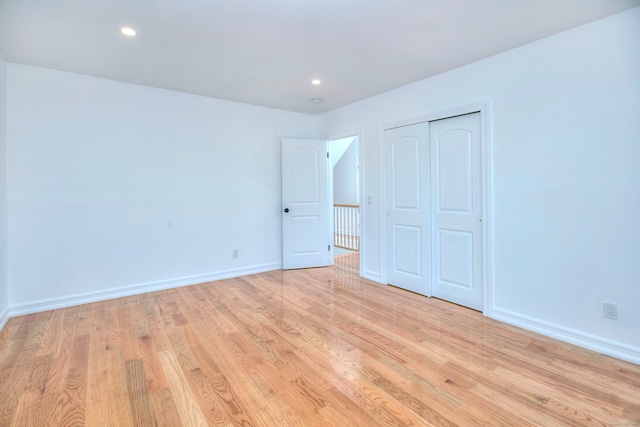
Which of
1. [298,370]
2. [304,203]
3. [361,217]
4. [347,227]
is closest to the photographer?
[298,370]

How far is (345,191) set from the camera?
9.09 metres

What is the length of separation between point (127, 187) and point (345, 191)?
6323 mm

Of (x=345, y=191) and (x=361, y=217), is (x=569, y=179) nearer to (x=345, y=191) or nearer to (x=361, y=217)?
(x=361, y=217)

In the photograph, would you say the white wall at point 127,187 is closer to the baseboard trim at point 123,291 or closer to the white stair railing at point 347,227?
the baseboard trim at point 123,291

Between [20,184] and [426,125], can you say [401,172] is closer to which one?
[426,125]

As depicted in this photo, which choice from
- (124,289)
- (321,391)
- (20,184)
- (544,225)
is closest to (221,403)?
(321,391)

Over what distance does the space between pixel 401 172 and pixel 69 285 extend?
3.95 meters

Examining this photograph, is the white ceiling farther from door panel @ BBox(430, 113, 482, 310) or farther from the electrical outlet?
A: the electrical outlet

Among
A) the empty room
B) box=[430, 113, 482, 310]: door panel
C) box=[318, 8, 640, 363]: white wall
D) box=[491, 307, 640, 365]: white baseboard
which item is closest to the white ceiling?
the empty room

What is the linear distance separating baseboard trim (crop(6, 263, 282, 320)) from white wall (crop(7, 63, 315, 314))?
1 cm

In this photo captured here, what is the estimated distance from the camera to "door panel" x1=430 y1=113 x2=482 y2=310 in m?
3.04

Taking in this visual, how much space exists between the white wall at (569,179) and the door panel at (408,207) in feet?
2.29

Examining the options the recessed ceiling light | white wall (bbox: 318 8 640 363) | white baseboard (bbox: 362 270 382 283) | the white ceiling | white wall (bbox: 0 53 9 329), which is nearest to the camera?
the white ceiling

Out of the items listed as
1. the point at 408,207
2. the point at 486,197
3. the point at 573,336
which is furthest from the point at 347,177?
the point at 573,336
